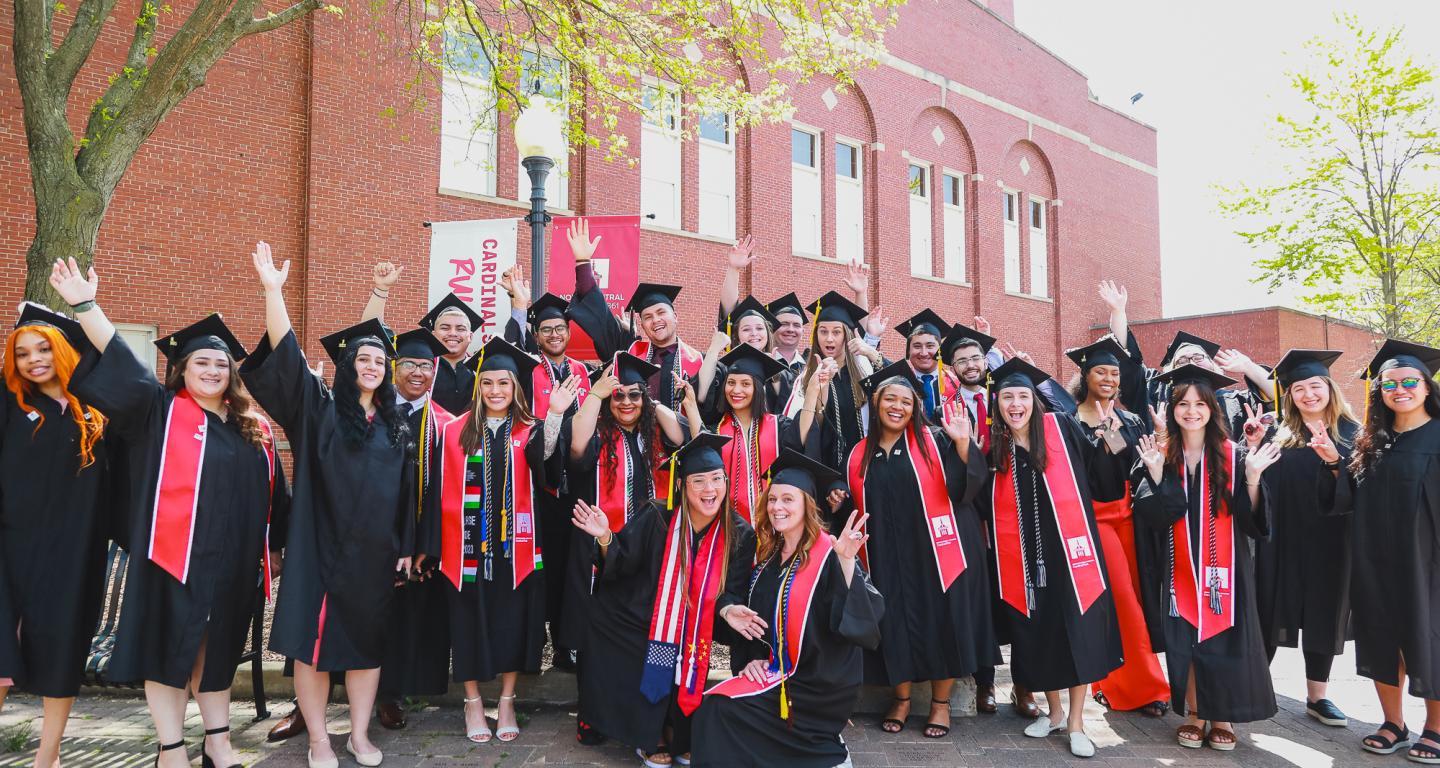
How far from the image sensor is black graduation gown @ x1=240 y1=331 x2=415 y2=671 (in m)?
3.97

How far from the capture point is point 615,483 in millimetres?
4691

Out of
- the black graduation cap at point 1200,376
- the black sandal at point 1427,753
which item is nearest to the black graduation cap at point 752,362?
the black graduation cap at point 1200,376

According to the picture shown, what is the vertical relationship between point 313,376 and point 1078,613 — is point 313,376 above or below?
above

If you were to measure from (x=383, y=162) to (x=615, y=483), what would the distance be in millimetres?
9244

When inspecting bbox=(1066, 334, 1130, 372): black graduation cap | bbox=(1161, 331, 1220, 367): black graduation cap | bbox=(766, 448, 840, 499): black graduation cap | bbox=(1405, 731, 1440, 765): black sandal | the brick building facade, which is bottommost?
bbox=(1405, 731, 1440, 765): black sandal

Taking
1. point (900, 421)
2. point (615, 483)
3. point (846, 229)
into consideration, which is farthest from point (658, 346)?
point (846, 229)

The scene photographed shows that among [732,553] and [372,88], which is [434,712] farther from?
[372,88]

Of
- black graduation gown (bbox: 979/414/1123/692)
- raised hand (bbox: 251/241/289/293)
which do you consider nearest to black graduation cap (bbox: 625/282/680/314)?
raised hand (bbox: 251/241/289/293)

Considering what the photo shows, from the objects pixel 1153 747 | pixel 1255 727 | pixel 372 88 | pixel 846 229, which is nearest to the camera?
pixel 1153 747

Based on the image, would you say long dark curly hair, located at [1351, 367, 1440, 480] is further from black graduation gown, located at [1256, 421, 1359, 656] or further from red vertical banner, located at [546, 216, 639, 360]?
red vertical banner, located at [546, 216, 639, 360]

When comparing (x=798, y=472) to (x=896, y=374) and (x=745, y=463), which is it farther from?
(x=896, y=374)

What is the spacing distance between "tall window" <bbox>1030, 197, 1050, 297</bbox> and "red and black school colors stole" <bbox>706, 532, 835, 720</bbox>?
63.5 feet

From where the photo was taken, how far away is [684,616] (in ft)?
13.8

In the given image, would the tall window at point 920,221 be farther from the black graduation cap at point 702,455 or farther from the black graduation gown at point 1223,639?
the black graduation cap at point 702,455
